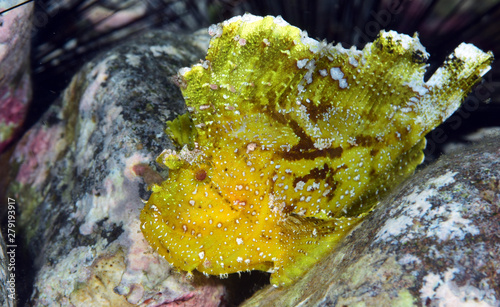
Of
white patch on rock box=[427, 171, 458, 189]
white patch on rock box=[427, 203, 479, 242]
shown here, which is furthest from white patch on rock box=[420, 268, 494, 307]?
white patch on rock box=[427, 171, 458, 189]

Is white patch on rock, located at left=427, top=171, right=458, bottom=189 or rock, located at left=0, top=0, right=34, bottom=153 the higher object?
rock, located at left=0, top=0, right=34, bottom=153

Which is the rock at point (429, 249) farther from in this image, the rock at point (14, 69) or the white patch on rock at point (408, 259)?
the rock at point (14, 69)

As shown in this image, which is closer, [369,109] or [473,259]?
[473,259]

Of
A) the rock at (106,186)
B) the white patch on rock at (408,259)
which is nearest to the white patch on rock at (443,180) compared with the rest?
the white patch on rock at (408,259)

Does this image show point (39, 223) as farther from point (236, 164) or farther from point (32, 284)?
point (236, 164)

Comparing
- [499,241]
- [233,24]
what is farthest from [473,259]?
[233,24]

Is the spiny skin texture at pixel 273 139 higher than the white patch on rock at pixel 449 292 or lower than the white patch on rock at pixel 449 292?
higher

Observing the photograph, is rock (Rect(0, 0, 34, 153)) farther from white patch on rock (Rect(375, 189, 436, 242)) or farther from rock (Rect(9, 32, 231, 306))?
white patch on rock (Rect(375, 189, 436, 242))
